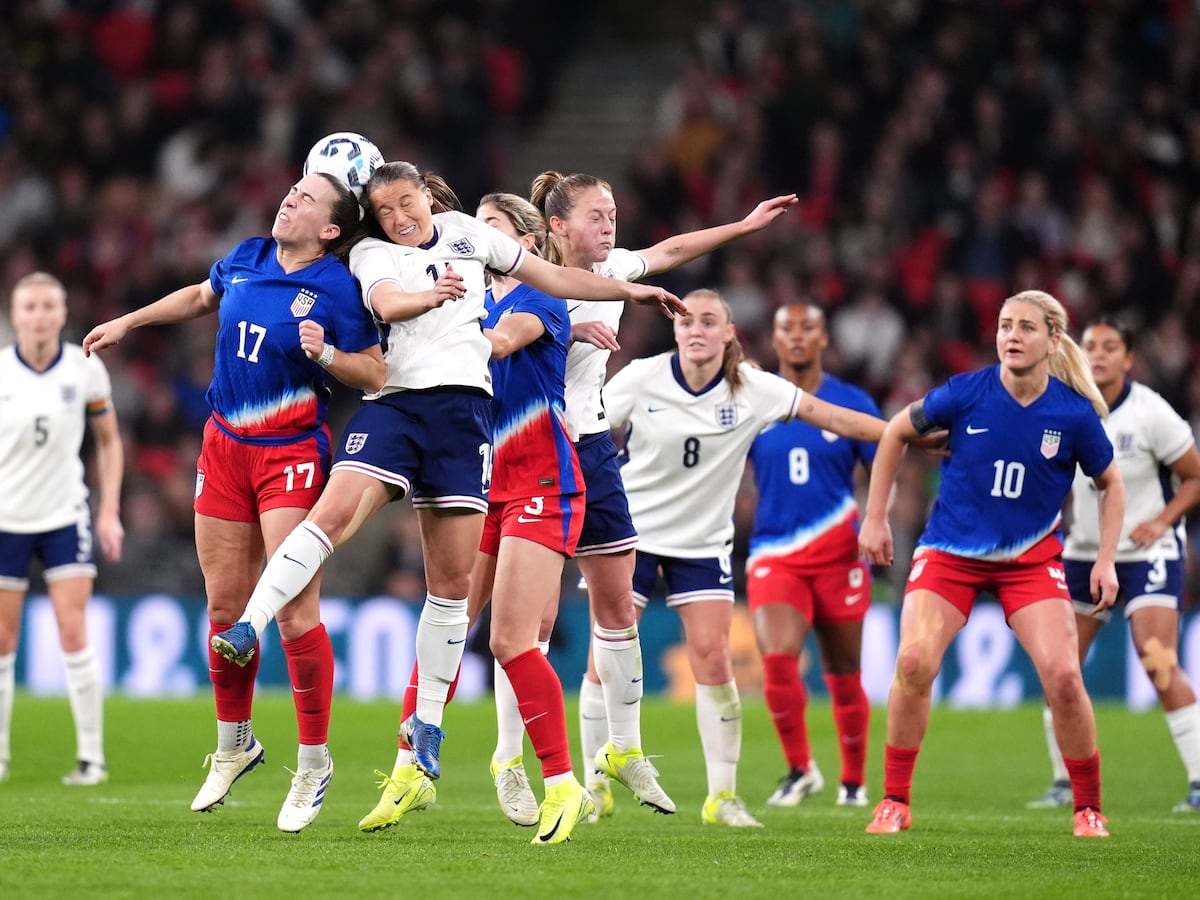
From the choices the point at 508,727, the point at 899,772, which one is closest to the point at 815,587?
the point at 899,772

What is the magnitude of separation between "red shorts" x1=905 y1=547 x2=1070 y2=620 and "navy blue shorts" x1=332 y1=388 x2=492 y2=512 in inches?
92.8

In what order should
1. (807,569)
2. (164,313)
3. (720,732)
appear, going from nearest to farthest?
(164,313) → (720,732) → (807,569)

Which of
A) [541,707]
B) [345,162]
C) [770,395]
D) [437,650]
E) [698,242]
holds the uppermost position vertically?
[345,162]

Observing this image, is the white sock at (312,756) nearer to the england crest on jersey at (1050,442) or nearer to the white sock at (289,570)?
the white sock at (289,570)

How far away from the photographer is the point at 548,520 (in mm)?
7164

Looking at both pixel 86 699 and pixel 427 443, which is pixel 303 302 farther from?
pixel 86 699

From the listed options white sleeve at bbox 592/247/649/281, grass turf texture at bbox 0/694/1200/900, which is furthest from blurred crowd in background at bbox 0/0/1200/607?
white sleeve at bbox 592/247/649/281

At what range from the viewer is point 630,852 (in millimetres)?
6961

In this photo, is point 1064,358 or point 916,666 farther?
point 1064,358

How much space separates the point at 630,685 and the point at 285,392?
6.82ft

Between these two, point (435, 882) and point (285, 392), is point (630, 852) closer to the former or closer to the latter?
point (435, 882)

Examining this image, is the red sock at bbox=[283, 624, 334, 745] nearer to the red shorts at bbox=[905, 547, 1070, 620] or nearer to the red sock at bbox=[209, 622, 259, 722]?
the red sock at bbox=[209, 622, 259, 722]

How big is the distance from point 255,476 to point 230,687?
898mm

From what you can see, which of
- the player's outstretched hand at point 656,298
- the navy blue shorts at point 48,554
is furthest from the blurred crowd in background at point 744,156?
the player's outstretched hand at point 656,298
